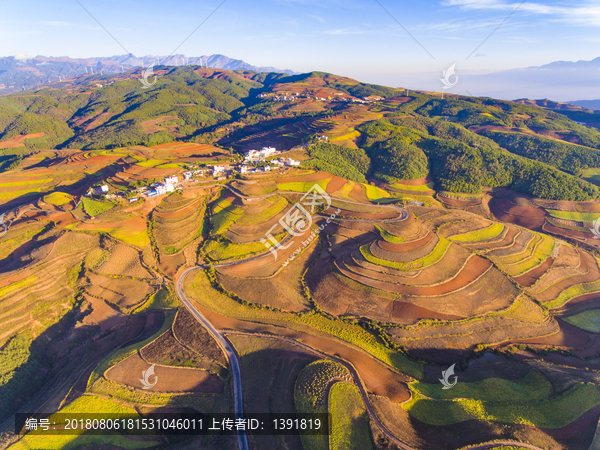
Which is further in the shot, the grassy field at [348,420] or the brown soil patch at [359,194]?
the brown soil patch at [359,194]

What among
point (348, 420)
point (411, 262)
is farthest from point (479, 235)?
point (348, 420)

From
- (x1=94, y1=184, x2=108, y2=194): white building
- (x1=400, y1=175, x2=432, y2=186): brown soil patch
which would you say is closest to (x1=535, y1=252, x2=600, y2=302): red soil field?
(x1=400, y1=175, x2=432, y2=186): brown soil patch

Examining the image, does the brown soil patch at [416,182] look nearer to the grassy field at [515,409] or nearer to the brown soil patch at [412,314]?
the brown soil patch at [412,314]

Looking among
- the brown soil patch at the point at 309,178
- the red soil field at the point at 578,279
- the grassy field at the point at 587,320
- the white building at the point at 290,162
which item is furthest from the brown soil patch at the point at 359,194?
the grassy field at the point at 587,320

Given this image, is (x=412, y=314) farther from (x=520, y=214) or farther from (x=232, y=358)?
(x=520, y=214)

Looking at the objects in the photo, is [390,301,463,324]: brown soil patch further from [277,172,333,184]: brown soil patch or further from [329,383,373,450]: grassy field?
[277,172,333,184]: brown soil patch

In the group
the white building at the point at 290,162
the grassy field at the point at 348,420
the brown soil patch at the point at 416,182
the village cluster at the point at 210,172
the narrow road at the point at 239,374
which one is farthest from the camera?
the brown soil patch at the point at 416,182
